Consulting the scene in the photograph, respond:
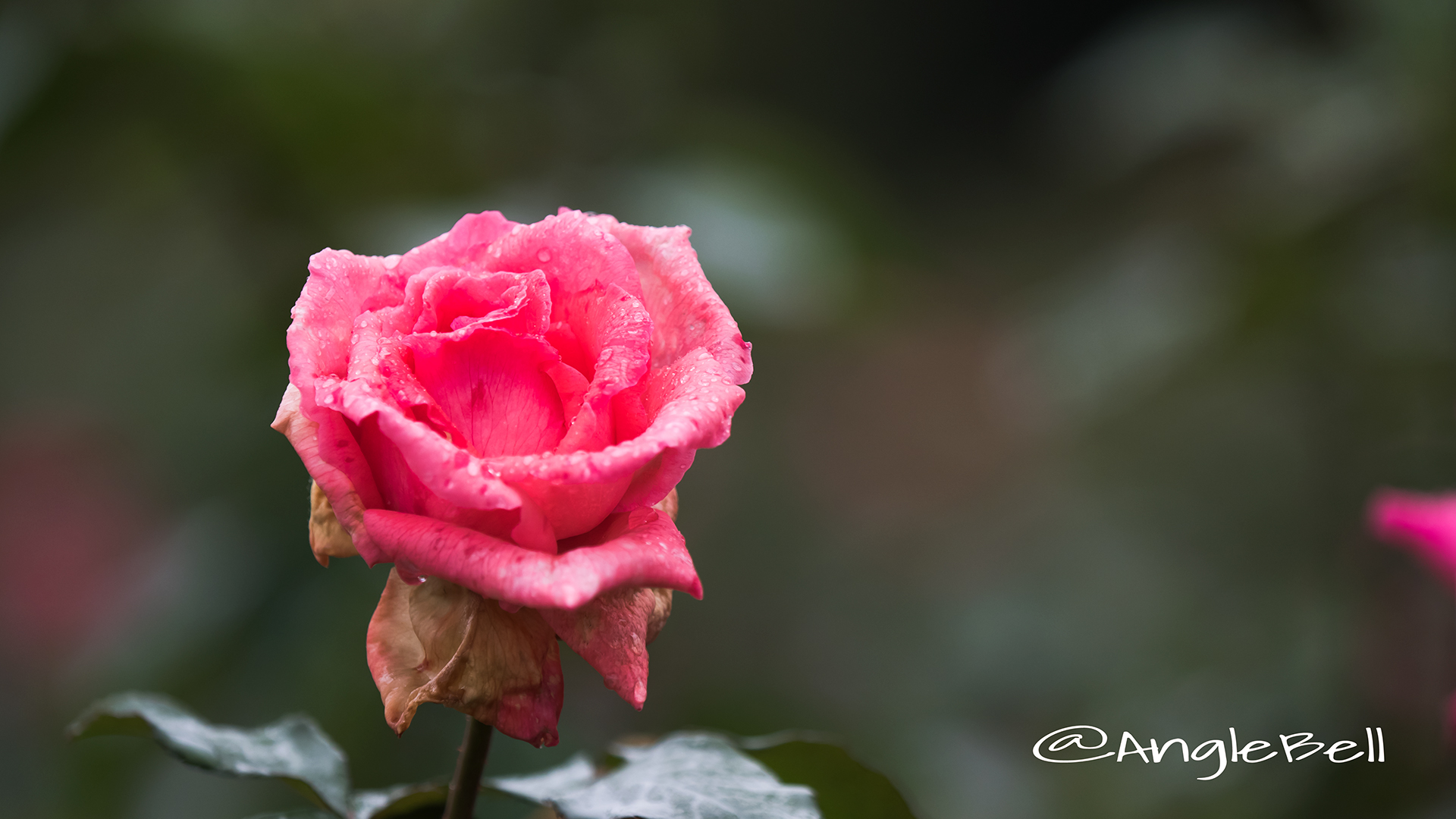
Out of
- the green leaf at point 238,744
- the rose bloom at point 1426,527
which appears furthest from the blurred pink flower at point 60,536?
the rose bloom at point 1426,527

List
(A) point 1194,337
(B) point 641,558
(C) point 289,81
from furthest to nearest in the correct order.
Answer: (A) point 1194,337
(C) point 289,81
(B) point 641,558

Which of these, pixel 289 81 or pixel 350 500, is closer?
pixel 350 500

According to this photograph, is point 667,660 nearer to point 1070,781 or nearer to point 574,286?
point 1070,781

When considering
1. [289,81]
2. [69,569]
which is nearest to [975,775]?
[289,81]

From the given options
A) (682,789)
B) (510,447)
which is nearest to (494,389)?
(510,447)

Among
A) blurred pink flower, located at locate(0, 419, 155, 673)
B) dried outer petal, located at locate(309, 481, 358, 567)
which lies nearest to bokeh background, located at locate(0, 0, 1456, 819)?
blurred pink flower, located at locate(0, 419, 155, 673)

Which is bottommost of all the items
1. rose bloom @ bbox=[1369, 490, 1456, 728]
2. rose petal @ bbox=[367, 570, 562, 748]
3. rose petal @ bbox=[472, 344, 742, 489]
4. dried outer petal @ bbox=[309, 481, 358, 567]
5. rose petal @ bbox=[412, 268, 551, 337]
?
rose petal @ bbox=[367, 570, 562, 748]

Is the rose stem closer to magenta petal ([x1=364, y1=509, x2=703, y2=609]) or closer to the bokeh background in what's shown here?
magenta petal ([x1=364, y1=509, x2=703, y2=609])

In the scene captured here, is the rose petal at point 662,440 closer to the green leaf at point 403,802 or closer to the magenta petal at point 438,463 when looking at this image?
the magenta petal at point 438,463
